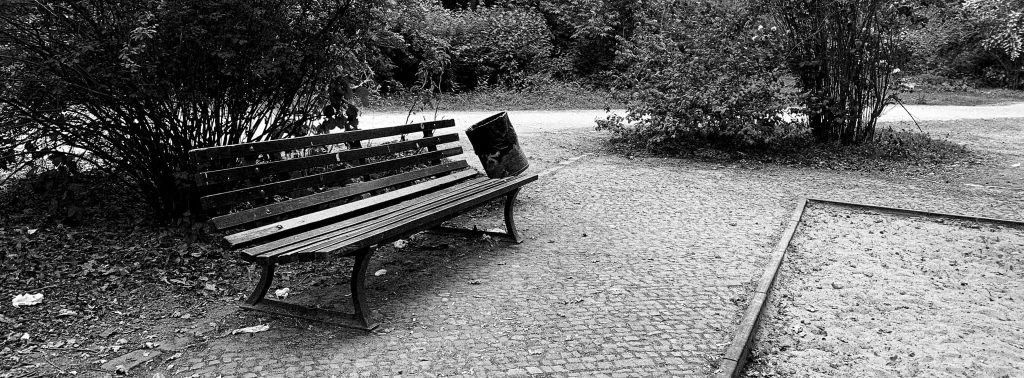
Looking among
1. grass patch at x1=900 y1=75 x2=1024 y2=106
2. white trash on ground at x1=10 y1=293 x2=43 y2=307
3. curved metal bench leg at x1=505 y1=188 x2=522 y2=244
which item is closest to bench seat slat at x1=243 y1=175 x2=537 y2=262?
curved metal bench leg at x1=505 y1=188 x2=522 y2=244

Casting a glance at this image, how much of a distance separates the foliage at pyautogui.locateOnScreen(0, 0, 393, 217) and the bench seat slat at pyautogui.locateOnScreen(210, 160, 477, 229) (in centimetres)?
100

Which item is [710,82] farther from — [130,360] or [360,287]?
[130,360]

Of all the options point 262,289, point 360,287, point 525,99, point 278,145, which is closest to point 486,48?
point 525,99

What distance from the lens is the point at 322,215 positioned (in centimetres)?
461

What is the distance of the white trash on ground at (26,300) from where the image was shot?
421 centimetres

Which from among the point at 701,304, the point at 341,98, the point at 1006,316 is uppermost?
the point at 341,98

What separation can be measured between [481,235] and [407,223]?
66.8 inches

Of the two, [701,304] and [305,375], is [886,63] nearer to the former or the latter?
[701,304]

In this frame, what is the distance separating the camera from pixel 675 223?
6.87 meters

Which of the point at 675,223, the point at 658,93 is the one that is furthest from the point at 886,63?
the point at 675,223

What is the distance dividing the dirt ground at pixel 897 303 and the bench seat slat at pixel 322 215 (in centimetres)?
250

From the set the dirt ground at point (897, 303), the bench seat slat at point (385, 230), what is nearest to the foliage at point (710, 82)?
the dirt ground at point (897, 303)

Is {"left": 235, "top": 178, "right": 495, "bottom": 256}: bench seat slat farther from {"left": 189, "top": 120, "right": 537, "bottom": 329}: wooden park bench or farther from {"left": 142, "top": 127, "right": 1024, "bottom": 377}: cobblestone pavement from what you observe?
{"left": 142, "top": 127, "right": 1024, "bottom": 377}: cobblestone pavement

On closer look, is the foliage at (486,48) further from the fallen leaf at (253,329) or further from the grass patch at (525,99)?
the fallen leaf at (253,329)
